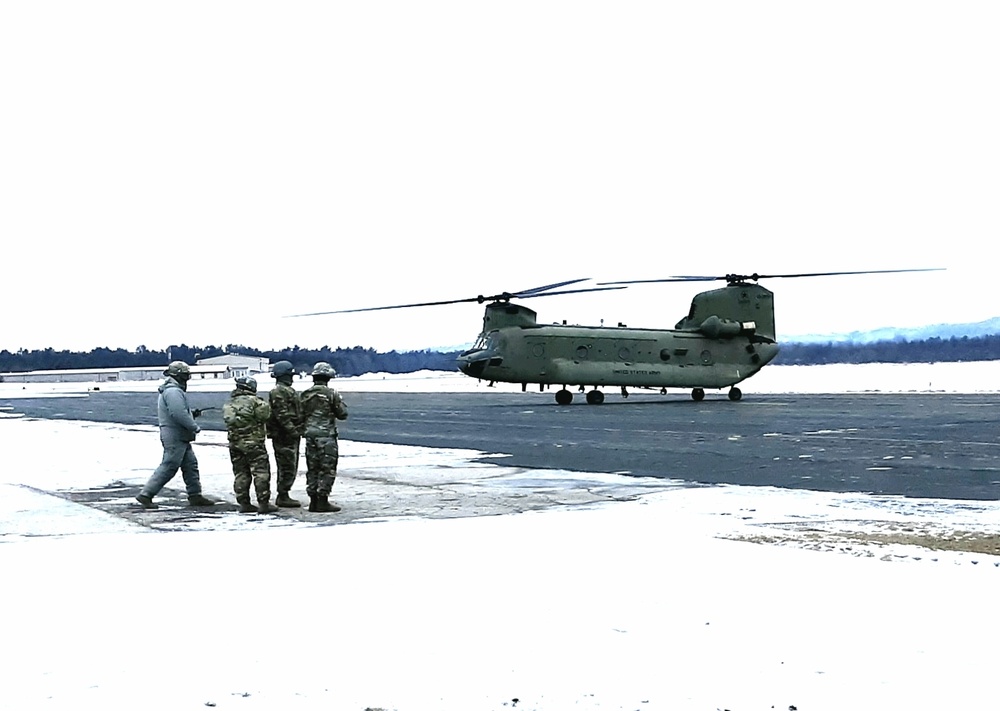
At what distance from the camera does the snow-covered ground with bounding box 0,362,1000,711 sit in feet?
18.5

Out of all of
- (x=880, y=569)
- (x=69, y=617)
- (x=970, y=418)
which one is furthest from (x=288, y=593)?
(x=970, y=418)

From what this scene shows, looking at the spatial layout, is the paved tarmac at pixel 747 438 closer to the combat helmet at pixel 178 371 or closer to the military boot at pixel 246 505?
the military boot at pixel 246 505

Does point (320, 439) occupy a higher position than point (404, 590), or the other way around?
point (320, 439)

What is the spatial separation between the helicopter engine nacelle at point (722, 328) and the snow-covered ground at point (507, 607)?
28.8 metres

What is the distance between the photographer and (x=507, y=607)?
7.38m

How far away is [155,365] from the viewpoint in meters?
184

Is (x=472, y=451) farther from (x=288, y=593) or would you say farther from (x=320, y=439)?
(x=288, y=593)

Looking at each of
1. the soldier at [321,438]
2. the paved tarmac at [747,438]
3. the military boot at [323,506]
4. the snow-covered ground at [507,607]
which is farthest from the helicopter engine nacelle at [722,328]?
the military boot at [323,506]

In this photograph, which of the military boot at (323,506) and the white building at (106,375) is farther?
the white building at (106,375)

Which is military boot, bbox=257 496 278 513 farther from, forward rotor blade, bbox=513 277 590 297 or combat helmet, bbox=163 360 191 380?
forward rotor blade, bbox=513 277 590 297

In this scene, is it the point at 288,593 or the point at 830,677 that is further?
the point at 288,593

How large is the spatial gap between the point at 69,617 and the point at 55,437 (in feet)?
72.0

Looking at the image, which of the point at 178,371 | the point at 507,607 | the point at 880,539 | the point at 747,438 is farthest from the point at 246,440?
the point at 747,438

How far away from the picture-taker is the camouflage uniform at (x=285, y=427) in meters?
13.5
